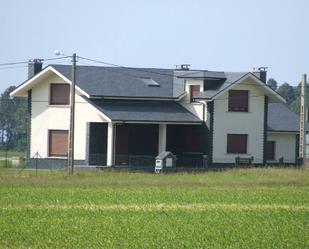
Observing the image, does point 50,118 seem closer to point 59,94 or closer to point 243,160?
point 59,94

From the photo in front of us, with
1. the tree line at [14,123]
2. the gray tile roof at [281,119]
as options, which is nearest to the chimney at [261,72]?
A: the gray tile roof at [281,119]

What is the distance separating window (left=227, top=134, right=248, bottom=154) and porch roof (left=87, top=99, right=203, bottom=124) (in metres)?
2.29

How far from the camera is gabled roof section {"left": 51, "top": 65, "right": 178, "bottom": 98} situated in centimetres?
6106

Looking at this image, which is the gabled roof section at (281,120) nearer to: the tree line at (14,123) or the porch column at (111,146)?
the porch column at (111,146)

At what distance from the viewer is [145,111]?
60562 mm

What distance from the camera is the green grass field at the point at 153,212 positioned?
74.7ft

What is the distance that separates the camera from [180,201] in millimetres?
34406

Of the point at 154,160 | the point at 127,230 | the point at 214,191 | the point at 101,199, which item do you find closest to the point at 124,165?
the point at 154,160

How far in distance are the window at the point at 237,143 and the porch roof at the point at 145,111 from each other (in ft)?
7.50

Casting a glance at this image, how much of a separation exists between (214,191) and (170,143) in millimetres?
22522

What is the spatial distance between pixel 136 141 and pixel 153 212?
104ft

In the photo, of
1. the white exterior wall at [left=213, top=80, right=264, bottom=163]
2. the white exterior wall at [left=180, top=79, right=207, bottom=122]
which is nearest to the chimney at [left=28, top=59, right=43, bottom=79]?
the white exterior wall at [left=180, top=79, right=207, bottom=122]

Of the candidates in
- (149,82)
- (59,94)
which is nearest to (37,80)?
(59,94)

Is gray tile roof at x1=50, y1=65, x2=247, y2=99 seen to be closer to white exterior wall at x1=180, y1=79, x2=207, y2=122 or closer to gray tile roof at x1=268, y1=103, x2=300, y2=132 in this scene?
white exterior wall at x1=180, y1=79, x2=207, y2=122
